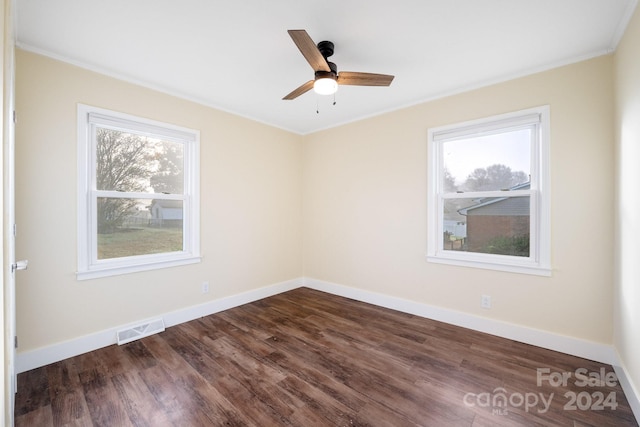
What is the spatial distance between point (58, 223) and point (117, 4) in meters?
1.80

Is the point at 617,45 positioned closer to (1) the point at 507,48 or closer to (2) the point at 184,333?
(1) the point at 507,48

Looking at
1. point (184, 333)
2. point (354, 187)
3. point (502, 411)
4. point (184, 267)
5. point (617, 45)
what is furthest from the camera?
point (354, 187)

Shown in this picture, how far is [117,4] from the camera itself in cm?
181

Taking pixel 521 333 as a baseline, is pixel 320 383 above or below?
below

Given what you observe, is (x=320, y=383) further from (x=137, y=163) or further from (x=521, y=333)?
(x=137, y=163)

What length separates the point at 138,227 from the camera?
2906 millimetres

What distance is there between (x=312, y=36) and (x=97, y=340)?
324 cm

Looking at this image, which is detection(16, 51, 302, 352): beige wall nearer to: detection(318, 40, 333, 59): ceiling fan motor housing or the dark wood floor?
the dark wood floor

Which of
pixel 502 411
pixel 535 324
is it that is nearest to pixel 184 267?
pixel 502 411

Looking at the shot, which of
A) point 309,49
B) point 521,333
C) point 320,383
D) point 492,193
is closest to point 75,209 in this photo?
point 309,49

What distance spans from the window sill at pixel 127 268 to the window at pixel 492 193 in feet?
9.21

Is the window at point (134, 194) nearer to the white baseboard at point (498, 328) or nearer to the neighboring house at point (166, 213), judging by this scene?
the neighboring house at point (166, 213)

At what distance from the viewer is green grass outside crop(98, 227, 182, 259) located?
270cm

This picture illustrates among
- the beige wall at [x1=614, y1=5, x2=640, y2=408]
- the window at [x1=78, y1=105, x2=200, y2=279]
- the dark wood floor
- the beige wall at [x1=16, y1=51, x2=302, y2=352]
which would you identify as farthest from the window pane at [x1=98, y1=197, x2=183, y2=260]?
the beige wall at [x1=614, y1=5, x2=640, y2=408]
